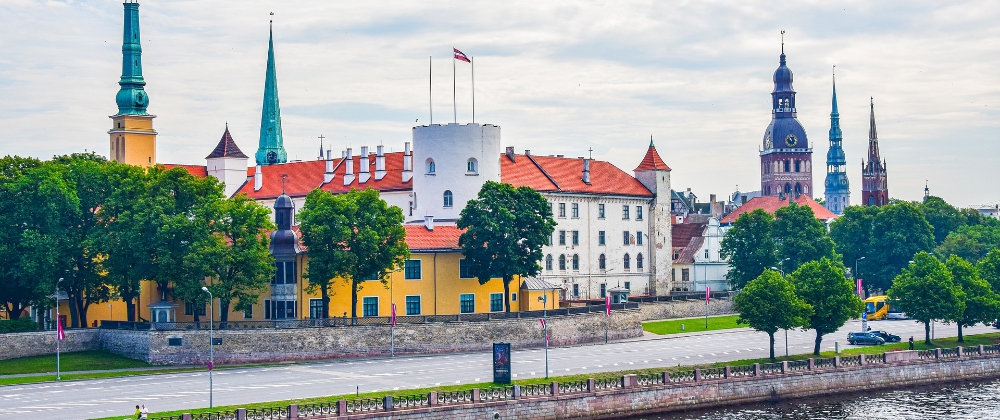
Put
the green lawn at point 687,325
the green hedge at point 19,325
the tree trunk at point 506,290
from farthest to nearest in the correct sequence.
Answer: the green lawn at point 687,325 < the tree trunk at point 506,290 < the green hedge at point 19,325

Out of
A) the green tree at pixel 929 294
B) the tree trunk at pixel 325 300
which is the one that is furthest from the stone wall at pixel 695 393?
the tree trunk at pixel 325 300

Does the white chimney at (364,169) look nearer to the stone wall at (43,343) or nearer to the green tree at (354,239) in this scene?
the green tree at (354,239)

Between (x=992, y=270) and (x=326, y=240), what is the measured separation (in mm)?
51967

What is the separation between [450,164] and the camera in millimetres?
118375

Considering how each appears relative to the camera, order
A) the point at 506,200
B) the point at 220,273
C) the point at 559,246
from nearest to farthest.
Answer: the point at 220,273, the point at 506,200, the point at 559,246

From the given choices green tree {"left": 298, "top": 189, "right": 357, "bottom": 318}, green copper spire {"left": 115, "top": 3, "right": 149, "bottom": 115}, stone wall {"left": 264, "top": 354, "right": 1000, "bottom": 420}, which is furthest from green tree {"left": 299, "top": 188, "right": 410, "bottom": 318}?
green copper spire {"left": 115, "top": 3, "right": 149, "bottom": 115}

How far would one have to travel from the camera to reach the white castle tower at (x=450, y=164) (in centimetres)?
11838

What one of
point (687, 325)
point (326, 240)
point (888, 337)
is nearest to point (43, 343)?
point (326, 240)

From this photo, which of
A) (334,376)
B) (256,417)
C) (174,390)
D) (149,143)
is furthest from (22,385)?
(149,143)

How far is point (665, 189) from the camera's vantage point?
13788 cm

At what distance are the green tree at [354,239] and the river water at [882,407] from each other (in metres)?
28.4

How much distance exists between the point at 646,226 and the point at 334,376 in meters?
61.1

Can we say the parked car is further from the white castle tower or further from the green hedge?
the green hedge

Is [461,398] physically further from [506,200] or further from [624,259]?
[624,259]
